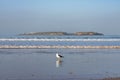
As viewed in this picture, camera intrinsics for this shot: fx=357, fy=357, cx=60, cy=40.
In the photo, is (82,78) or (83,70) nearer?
(82,78)

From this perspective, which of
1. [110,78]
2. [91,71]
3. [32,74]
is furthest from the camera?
[91,71]

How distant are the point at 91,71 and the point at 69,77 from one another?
238 centimetres

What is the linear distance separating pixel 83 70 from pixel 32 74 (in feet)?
10.3

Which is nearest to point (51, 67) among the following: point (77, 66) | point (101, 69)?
point (77, 66)

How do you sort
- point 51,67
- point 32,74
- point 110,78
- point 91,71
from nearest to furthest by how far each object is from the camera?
point 110,78 → point 32,74 → point 91,71 → point 51,67

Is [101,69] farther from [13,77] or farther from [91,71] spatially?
[13,77]

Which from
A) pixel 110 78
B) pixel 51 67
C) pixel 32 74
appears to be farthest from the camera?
pixel 51 67

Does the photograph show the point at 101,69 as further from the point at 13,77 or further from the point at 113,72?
the point at 13,77

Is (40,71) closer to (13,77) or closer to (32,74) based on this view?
(32,74)

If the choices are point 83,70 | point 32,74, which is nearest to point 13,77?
point 32,74

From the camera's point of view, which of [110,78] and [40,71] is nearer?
[110,78]

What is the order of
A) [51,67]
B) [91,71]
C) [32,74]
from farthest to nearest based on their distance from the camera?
1. [51,67]
2. [91,71]
3. [32,74]

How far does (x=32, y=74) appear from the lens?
17.9 m

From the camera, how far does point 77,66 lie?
70.6ft
